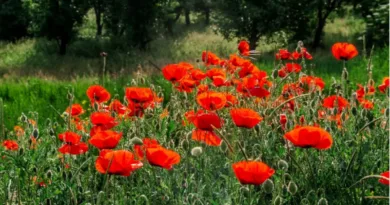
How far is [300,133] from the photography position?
2.10m

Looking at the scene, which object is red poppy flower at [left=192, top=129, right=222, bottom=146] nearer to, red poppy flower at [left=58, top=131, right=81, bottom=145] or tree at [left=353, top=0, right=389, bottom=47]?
red poppy flower at [left=58, top=131, right=81, bottom=145]

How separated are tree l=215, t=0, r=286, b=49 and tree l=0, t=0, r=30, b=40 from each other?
40.6 feet

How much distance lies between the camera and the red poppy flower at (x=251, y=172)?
1.83 m

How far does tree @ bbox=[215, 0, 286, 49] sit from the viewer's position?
2149 cm

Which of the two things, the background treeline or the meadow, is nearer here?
the meadow

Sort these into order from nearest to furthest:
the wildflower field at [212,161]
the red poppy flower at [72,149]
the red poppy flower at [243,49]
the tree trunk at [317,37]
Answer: the wildflower field at [212,161]
the red poppy flower at [72,149]
the red poppy flower at [243,49]
the tree trunk at [317,37]

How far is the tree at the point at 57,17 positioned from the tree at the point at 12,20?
5324 mm

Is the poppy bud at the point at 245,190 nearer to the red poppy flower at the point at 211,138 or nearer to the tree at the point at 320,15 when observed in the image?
the red poppy flower at the point at 211,138

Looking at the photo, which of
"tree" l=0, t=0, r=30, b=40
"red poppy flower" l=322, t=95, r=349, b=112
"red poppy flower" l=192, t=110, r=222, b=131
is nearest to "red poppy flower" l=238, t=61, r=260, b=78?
"red poppy flower" l=322, t=95, r=349, b=112

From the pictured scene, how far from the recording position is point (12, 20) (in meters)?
33.5

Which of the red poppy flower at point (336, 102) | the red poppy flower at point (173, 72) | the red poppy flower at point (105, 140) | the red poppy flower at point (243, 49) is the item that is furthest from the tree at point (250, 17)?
the red poppy flower at point (105, 140)

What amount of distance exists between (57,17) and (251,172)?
24133mm

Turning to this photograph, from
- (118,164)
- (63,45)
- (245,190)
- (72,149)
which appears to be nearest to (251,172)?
(245,190)

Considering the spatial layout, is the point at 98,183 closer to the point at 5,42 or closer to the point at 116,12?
the point at 116,12
